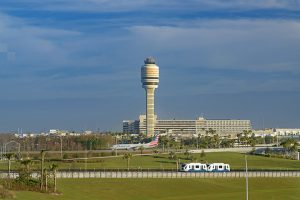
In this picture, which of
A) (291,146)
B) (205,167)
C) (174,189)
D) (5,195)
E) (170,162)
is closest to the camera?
(5,195)

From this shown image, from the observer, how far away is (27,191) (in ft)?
244

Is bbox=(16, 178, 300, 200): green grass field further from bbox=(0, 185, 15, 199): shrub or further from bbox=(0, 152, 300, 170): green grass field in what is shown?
bbox=(0, 152, 300, 170): green grass field

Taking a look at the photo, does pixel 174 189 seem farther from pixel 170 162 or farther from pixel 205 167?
pixel 170 162

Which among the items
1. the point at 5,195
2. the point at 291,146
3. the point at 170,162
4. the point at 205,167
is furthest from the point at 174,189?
the point at 291,146

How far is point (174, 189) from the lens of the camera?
3666 inches

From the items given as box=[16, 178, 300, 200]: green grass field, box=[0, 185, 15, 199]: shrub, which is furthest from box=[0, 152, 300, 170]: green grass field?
box=[0, 185, 15, 199]: shrub

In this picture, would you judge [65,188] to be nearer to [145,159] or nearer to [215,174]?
[215,174]

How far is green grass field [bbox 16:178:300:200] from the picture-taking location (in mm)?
82750

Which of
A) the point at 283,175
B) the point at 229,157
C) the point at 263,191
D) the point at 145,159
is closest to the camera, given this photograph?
the point at 263,191

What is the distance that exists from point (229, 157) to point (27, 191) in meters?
112

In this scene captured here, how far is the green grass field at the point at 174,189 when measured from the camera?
82.8 metres

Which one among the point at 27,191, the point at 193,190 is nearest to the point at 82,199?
the point at 27,191

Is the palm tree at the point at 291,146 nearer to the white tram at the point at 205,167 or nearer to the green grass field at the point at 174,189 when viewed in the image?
the white tram at the point at 205,167

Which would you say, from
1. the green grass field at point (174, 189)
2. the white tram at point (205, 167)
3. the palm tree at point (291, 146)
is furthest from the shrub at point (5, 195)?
the palm tree at point (291, 146)
